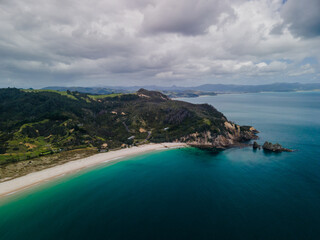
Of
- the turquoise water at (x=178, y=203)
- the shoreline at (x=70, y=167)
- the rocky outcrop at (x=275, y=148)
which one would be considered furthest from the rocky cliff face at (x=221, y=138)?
the turquoise water at (x=178, y=203)

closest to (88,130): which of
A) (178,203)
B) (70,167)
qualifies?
(70,167)

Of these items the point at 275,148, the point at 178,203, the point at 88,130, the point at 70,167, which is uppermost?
the point at 88,130

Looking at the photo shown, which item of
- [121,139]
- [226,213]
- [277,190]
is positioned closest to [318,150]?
[277,190]

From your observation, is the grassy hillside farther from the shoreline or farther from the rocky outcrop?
the rocky outcrop

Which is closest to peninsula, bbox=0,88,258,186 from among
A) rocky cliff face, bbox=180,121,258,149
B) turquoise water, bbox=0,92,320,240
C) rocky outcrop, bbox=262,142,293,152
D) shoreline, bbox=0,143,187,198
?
rocky cliff face, bbox=180,121,258,149

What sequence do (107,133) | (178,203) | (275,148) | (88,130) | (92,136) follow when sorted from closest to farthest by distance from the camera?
(178,203)
(275,148)
(92,136)
(88,130)
(107,133)

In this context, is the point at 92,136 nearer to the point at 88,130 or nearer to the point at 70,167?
the point at 88,130
